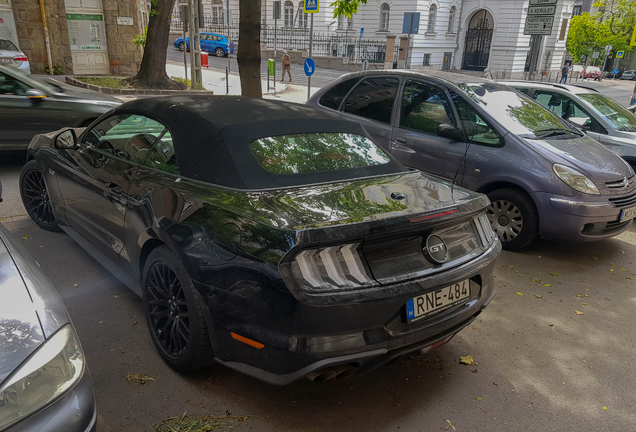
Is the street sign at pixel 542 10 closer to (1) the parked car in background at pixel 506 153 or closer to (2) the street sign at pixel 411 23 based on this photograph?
(2) the street sign at pixel 411 23

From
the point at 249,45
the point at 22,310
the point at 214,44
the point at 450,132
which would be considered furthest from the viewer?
the point at 214,44

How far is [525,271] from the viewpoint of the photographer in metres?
4.79

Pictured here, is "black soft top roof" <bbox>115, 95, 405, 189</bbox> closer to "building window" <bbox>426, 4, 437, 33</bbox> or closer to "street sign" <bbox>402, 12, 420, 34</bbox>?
"street sign" <bbox>402, 12, 420, 34</bbox>

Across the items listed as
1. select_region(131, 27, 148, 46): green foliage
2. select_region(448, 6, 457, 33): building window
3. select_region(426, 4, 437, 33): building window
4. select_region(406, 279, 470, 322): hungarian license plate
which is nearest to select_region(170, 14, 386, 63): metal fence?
select_region(426, 4, 437, 33): building window

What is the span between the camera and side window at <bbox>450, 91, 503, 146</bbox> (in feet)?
17.2

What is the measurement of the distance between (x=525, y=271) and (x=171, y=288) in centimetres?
350

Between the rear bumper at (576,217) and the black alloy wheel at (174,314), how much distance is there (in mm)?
3669

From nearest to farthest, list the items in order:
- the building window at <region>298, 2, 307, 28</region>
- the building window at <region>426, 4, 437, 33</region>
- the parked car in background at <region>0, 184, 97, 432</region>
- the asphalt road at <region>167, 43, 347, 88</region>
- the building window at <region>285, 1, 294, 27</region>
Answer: the parked car in background at <region>0, 184, 97, 432</region> < the asphalt road at <region>167, 43, 347, 88</region> < the building window at <region>426, 4, 437, 33</region> < the building window at <region>298, 2, 307, 28</region> < the building window at <region>285, 1, 294, 27</region>

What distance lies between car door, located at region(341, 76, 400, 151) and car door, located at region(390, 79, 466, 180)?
0.14 metres

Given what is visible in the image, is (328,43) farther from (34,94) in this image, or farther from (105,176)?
(105,176)

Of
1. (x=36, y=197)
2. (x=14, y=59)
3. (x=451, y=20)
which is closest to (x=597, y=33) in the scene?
(x=451, y=20)

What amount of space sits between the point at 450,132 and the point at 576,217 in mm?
1519

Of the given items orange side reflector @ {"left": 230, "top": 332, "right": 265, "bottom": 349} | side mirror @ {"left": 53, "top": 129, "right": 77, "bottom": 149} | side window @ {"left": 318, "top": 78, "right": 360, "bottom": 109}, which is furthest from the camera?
side window @ {"left": 318, "top": 78, "right": 360, "bottom": 109}

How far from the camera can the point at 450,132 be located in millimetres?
5277
